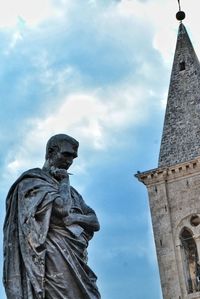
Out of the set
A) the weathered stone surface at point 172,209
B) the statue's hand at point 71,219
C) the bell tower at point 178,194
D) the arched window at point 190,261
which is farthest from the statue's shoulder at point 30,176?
the weathered stone surface at point 172,209

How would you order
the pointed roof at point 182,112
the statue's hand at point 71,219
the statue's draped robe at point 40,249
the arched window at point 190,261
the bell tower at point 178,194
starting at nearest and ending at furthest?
the statue's draped robe at point 40,249 → the statue's hand at point 71,219 → the arched window at point 190,261 → the bell tower at point 178,194 → the pointed roof at point 182,112

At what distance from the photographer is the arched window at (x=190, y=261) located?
3928 centimetres

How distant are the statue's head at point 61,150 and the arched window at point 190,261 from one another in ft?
116

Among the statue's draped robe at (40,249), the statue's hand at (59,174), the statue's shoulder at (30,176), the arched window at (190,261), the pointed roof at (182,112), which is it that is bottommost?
the statue's draped robe at (40,249)

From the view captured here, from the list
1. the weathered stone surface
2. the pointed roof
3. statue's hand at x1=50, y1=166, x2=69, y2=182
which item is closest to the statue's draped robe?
statue's hand at x1=50, y1=166, x2=69, y2=182

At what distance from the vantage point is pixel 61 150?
4.46 metres

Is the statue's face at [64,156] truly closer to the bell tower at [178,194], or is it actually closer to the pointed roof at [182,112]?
the bell tower at [178,194]

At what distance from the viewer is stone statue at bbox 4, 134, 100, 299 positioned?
398cm

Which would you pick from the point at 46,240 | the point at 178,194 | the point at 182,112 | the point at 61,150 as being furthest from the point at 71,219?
the point at 182,112

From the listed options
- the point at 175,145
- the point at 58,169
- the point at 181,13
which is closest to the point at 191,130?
the point at 175,145

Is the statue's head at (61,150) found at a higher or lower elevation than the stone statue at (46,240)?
higher

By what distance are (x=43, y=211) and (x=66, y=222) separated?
0.14m

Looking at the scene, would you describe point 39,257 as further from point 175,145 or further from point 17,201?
point 175,145

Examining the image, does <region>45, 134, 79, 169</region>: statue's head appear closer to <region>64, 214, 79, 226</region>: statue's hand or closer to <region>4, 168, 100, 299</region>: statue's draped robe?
<region>4, 168, 100, 299</region>: statue's draped robe
